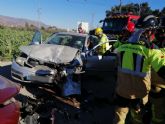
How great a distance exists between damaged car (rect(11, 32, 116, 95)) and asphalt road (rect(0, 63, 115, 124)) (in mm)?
348

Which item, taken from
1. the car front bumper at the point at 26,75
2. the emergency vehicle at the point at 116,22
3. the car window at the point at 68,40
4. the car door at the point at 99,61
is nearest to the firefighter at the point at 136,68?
the car front bumper at the point at 26,75

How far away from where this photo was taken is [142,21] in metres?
5.31

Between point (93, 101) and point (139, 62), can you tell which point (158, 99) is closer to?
point (139, 62)

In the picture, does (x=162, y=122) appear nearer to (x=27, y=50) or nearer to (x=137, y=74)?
(x=137, y=74)

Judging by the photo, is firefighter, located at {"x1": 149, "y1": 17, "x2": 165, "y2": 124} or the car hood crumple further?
the car hood crumple

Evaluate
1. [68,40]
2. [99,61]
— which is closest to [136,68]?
[99,61]

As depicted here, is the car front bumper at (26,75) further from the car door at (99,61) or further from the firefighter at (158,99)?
the firefighter at (158,99)

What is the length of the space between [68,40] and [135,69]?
562 cm

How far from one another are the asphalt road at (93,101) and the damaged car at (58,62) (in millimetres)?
348

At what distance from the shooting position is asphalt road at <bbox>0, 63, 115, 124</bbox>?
700 centimetres

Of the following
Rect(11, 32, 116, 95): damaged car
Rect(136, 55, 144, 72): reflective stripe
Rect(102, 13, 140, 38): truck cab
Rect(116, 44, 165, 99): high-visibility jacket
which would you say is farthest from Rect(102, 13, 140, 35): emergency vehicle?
Rect(136, 55, 144, 72): reflective stripe

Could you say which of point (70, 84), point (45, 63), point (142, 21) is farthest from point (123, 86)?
point (45, 63)

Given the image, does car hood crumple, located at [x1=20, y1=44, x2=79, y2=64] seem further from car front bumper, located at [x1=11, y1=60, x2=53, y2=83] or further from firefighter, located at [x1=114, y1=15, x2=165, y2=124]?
firefighter, located at [x1=114, y1=15, x2=165, y2=124]

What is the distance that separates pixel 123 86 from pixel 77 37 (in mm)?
5362
